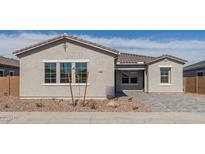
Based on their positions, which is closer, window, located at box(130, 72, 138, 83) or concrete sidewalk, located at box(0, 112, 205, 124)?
concrete sidewalk, located at box(0, 112, 205, 124)

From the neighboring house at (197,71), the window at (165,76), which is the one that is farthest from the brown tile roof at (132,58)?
the neighboring house at (197,71)

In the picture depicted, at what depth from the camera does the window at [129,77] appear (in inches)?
1073

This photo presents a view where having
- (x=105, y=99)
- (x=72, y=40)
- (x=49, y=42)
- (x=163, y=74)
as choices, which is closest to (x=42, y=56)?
(x=49, y=42)

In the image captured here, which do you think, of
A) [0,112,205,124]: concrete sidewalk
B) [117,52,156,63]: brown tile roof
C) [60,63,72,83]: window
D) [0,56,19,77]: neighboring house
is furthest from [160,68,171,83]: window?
[0,56,19,77]: neighboring house

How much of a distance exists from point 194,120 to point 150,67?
617 inches

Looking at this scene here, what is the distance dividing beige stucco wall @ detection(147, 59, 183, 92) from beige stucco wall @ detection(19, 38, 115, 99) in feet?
29.6

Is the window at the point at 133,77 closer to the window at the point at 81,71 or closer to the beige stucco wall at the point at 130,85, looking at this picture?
the beige stucco wall at the point at 130,85

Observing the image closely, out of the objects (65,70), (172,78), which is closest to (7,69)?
(65,70)

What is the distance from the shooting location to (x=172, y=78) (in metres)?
25.3

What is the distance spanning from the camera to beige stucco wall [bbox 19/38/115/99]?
57.4ft

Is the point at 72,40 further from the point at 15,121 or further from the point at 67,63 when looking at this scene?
the point at 15,121

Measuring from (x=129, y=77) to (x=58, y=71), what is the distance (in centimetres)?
1164

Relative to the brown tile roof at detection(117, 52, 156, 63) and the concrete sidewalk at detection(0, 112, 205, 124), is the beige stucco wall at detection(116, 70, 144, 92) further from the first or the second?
the concrete sidewalk at detection(0, 112, 205, 124)

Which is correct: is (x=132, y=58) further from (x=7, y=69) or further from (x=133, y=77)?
(x=7, y=69)
